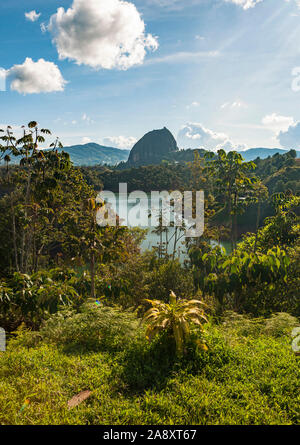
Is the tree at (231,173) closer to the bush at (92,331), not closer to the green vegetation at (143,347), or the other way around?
the green vegetation at (143,347)

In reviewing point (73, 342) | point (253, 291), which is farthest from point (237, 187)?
point (73, 342)

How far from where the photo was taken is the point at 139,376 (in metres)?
2.95

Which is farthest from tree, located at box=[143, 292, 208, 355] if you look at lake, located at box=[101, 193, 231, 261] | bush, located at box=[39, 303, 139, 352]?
lake, located at box=[101, 193, 231, 261]

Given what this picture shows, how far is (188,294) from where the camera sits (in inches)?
321

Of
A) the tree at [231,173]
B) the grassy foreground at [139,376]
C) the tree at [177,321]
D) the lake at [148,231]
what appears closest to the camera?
the grassy foreground at [139,376]

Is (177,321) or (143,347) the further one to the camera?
(143,347)

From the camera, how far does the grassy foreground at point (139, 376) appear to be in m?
2.33

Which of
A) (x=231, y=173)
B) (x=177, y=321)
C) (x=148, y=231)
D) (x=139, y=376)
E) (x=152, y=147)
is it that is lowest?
(x=139, y=376)

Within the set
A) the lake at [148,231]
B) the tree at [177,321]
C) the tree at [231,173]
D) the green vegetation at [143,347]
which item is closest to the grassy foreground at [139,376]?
the green vegetation at [143,347]

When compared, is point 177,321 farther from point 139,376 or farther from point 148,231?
point 148,231

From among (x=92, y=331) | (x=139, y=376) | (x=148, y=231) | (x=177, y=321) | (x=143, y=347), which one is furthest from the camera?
(x=148, y=231)

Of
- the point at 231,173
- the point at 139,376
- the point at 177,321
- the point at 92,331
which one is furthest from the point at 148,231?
the point at 139,376

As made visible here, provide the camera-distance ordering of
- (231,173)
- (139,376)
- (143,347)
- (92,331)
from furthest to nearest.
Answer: (231,173) → (92,331) → (143,347) → (139,376)
